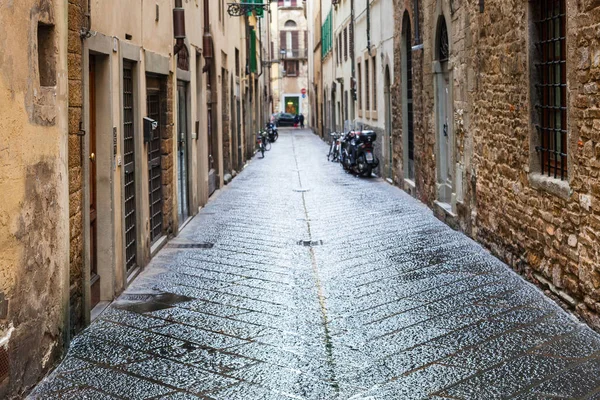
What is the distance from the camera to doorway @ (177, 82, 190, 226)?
460 inches

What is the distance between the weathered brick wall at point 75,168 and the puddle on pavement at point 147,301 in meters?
0.82

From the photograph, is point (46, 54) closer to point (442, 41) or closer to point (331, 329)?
point (331, 329)

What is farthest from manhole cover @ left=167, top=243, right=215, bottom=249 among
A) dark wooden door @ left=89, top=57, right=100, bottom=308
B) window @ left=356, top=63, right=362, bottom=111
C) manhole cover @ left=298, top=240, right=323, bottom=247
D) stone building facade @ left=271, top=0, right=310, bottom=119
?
stone building facade @ left=271, top=0, right=310, bottom=119

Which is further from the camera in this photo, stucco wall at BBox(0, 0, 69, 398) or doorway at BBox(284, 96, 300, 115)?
doorway at BBox(284, 96, 300, 115)

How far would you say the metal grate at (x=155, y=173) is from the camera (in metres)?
9.55

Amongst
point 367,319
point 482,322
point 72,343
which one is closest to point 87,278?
point 72,343

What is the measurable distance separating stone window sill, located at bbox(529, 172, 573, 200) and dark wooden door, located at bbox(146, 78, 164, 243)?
4.05 metres

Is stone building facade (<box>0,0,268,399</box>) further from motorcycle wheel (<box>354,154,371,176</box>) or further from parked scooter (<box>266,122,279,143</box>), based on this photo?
parked scooter (<box>266,122,279,143</box>)

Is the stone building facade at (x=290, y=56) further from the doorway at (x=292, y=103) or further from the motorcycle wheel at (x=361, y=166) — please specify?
the motorcycle wheel at (x=361, y=166)

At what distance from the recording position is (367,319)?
250 inches

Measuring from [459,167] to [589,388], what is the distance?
645 cm

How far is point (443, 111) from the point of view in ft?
40.6

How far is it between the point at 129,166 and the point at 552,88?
153 inches

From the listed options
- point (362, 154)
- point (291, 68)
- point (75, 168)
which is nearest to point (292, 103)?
point (291, 68)
